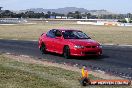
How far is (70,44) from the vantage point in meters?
18.9

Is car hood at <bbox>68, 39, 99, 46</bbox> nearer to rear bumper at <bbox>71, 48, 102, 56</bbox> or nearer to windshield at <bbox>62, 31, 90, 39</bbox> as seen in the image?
rear bumper at <bbox>71, 48, 102, 56</bbox>

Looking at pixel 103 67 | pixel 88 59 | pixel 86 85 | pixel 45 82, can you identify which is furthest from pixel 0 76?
pixel 88 59

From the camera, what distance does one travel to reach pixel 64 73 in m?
12.9

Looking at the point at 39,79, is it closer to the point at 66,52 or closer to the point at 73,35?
the point at 66,52

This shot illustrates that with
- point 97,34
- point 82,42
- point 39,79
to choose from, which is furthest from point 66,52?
point 97,34

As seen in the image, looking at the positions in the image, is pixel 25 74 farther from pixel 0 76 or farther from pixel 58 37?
pixel 58 37

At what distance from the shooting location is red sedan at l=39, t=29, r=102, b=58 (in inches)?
737

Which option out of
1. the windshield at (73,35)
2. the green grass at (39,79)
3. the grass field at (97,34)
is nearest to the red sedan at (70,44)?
the windshield at (73,35)

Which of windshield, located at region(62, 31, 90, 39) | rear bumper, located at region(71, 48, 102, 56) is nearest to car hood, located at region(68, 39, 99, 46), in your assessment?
rear bumper, located at region(71, 48, 102, 56)

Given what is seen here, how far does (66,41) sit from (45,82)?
339 inches

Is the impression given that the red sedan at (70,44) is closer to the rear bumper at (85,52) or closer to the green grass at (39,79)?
the rear bumper at (85,52)

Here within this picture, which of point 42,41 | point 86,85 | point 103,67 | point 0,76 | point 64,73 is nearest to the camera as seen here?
point 86,85

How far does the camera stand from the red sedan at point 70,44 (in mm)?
18719

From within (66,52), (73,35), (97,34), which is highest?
(73,35)
